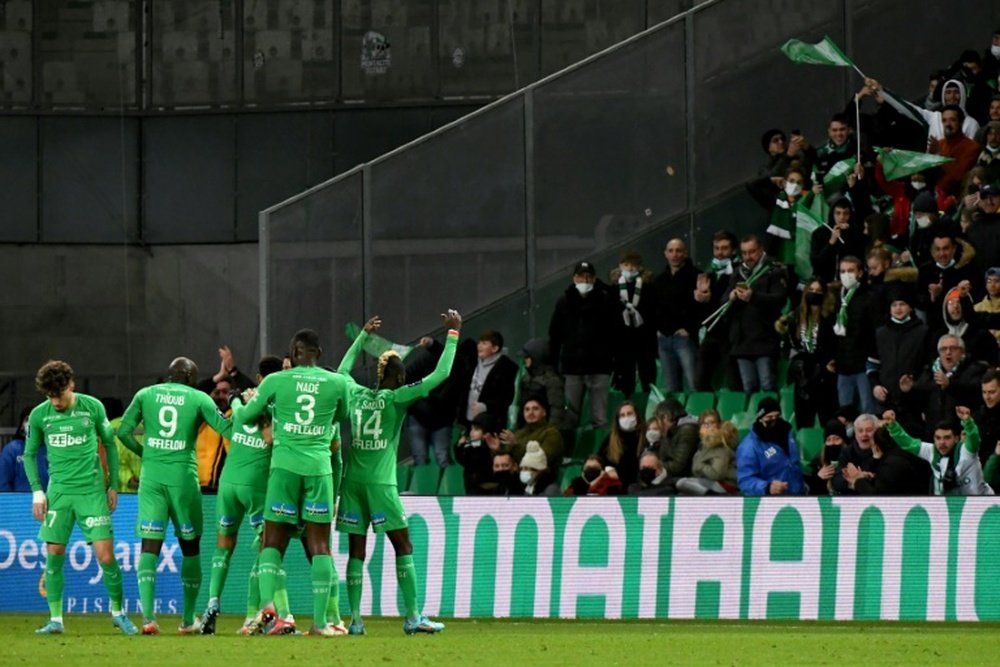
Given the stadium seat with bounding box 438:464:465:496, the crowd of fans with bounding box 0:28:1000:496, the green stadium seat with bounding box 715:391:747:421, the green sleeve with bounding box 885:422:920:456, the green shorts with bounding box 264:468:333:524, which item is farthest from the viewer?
the stadium seat with bounding box 438:464:465:496

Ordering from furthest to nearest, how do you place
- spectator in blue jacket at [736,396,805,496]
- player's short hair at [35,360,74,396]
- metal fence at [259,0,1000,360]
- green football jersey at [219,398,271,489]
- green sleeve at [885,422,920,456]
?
metal fence at [259,0,1000,360]
spectator in blue jacket at [736,396,805,496]
green sleeve at [885,422,920,456]
player's short hair at [35,360,74,396]
green football jersey at [219,398,271,489]

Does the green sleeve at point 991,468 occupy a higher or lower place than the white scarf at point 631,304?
lower

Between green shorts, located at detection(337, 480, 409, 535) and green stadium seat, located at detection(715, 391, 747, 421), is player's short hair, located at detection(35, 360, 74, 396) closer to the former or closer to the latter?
green shorts, located at detection(337, 480, 409, 535)

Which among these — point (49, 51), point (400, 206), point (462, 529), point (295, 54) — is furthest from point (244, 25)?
point (462, 529)

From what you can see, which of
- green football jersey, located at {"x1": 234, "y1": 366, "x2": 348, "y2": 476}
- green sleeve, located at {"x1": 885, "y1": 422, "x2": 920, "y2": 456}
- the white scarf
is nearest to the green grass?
green football jersey, located at {"x1": 234, "y1": 366, "x2": 348, "y2": 476}

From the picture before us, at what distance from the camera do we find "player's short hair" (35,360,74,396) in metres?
16.0

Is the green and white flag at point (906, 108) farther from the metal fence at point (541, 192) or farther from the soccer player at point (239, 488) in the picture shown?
the soccer player at point (239, 488)

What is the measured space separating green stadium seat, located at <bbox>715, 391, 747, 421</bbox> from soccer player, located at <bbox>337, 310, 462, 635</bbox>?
5.95 meters

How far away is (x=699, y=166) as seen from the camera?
A: 72.3 feet

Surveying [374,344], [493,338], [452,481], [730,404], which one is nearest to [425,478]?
[452,481]

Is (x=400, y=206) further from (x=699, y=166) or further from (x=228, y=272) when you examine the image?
(x=228, y=272)

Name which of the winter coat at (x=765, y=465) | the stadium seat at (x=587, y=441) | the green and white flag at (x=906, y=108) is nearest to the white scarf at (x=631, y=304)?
the stadium seat at (x=587, y=441)

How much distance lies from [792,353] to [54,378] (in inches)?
312

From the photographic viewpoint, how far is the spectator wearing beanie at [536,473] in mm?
20141
